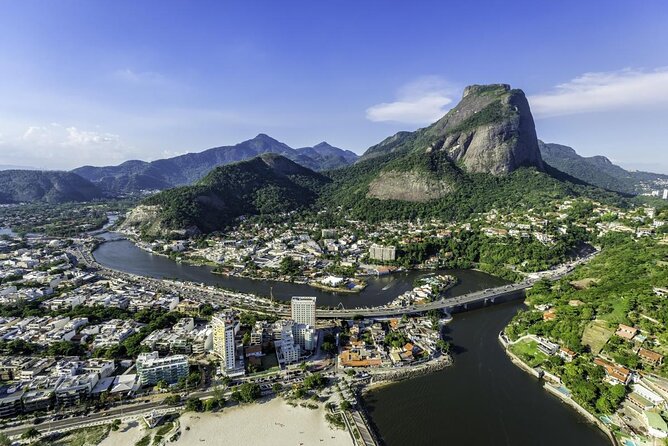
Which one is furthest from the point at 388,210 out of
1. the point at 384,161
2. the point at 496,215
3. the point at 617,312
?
the point at 617,312

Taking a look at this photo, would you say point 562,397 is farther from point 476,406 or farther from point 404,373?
point 404,373

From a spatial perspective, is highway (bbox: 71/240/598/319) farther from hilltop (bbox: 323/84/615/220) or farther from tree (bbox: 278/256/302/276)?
hilltop (bbox: 323/84/615/220)

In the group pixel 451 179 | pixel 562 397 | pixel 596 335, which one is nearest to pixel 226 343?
pixel 562 397

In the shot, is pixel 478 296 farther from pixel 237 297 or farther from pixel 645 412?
pixel 237 297

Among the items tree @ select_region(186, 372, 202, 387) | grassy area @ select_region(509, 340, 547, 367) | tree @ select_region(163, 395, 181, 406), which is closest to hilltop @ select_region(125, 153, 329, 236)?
tree @ select_region(186, 372, 202, 387)

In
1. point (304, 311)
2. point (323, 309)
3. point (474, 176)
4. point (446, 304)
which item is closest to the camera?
point (304, 311)

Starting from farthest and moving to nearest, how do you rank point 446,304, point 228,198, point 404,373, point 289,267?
point 228,198
point 289,267
point 446,304
point 404,373
